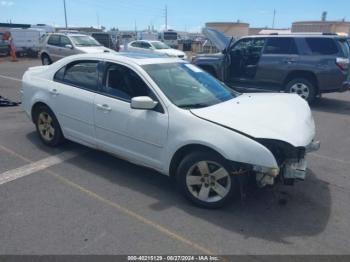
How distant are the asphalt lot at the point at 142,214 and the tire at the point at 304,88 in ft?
14.8

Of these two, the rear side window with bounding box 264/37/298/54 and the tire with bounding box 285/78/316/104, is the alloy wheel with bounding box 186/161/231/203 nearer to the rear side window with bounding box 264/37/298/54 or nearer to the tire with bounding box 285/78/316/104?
the tire with bounding box 285/78/316/104

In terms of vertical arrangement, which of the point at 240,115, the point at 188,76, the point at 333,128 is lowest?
the point at 333,128

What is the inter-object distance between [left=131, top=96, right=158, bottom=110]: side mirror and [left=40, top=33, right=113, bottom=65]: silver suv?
13293 millimetres

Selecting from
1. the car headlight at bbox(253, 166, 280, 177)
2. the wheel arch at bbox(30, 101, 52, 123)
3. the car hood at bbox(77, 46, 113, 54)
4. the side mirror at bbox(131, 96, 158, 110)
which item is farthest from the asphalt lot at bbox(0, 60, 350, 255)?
the car hood at bbox(77, 46, 113, 54)

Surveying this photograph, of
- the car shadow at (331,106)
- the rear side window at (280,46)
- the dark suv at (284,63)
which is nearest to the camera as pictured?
the dark suv at (284,63)

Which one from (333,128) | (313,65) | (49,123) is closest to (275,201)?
(49,123)

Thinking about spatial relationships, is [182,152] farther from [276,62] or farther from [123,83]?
[276,62]

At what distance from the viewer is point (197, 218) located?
3621 millimetres

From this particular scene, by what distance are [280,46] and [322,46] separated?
3.72ft

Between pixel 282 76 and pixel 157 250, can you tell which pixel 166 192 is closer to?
pixel 157 250

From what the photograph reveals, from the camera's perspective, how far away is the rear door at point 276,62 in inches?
378

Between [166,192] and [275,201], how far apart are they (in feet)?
4.21

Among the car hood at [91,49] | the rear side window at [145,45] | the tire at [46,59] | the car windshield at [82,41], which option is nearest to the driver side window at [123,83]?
the car hood at [91,49]

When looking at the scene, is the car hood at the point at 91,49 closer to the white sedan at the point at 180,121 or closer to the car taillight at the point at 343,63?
the car taillight at the point at 343,63
